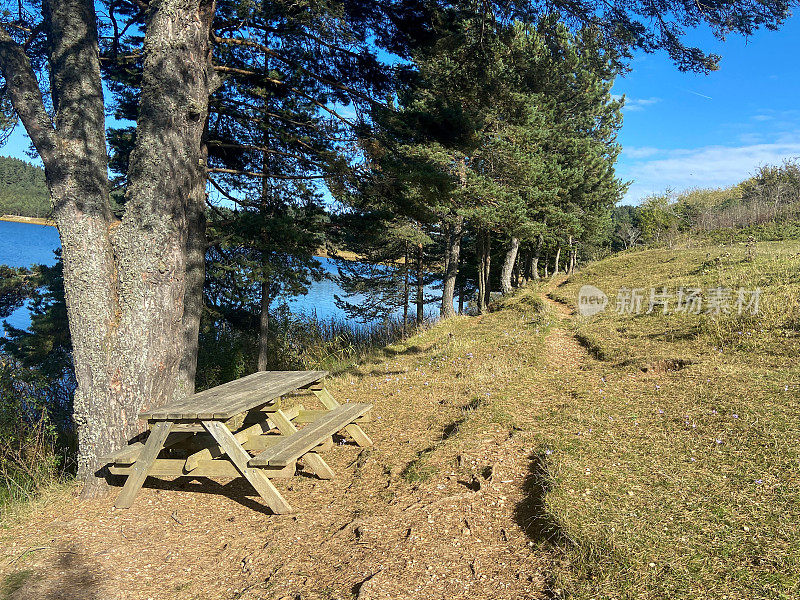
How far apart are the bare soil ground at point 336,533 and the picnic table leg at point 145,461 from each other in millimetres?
140

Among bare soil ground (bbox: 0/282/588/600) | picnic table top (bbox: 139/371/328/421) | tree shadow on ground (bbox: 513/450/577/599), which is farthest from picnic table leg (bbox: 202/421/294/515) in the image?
tree shadow on ground (bbox: 513/450/577/599)

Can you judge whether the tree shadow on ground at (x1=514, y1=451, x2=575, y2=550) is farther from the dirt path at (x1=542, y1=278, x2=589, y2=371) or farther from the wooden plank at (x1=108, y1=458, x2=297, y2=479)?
the dirt path at (x1=542, y1=278, x2=589, y2=371)

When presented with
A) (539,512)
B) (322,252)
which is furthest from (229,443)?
(322,252)

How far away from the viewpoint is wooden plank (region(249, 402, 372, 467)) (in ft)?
11.0

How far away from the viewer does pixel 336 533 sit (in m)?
3.20

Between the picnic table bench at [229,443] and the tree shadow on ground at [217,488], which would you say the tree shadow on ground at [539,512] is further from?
the tree shadow on ground at [217,488]

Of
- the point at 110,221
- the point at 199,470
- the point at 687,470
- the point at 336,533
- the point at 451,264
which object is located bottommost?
the point at 336,533

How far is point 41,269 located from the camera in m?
11.7

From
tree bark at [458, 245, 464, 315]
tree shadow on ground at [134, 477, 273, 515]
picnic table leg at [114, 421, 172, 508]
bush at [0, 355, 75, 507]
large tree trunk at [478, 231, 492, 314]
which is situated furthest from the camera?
tree bark at [458, 245, 464, 315]

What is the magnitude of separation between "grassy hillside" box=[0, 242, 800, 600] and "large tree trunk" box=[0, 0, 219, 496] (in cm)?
90

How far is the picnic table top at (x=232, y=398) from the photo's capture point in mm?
3410

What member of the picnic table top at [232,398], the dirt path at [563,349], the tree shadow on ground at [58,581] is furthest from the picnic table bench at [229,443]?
the dirt path at [563,349]

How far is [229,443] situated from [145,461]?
768mm

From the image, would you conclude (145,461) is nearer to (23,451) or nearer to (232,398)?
(232,398)
